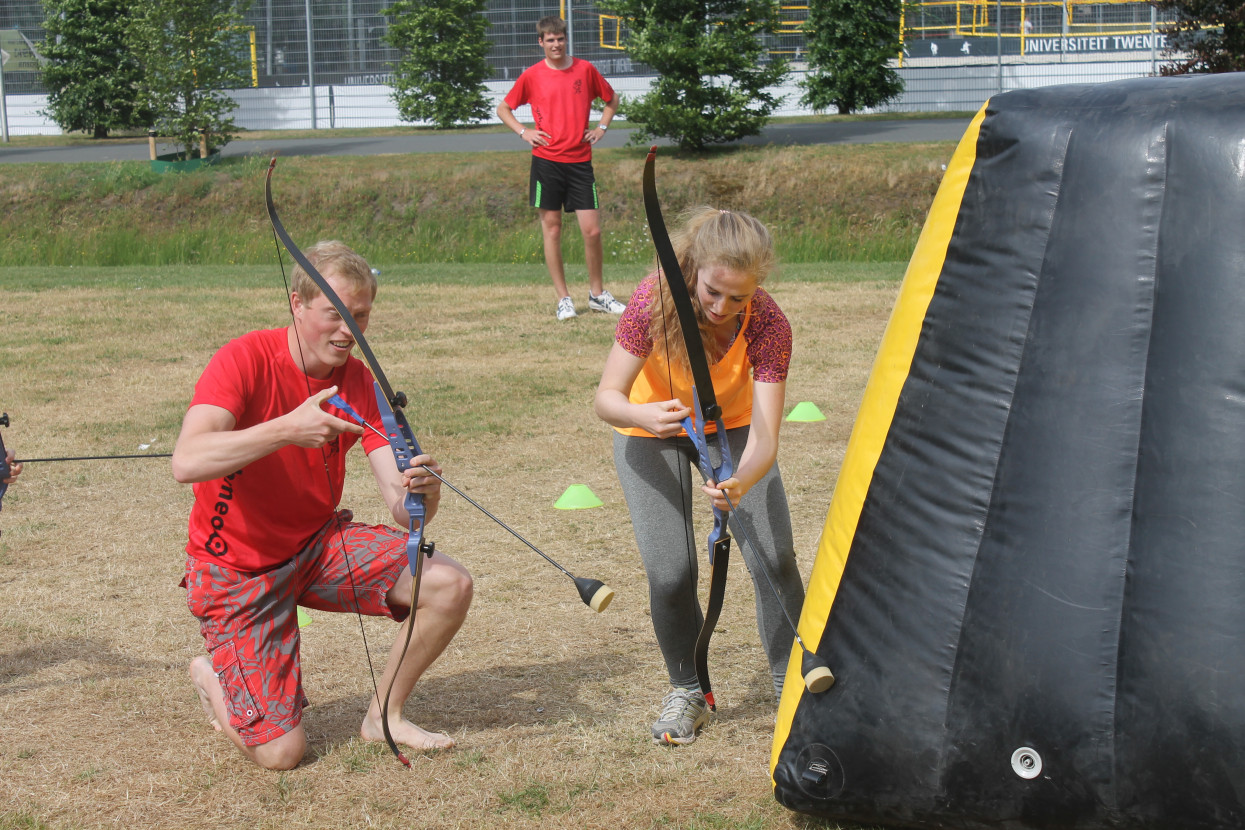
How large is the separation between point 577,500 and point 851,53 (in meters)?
19.9

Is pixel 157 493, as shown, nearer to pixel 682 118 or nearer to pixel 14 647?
pixel 14 647

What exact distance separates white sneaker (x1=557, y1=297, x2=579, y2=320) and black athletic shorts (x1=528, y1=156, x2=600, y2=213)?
737mm

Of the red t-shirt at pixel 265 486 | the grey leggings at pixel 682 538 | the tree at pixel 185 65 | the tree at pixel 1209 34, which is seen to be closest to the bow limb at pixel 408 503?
the red t-shirt at pixel 265 486

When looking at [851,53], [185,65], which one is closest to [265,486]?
[185,65]

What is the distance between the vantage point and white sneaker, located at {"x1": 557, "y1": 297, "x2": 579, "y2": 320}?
9820 millimetres

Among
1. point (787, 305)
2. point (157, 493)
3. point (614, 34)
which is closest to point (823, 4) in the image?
point (614, 34)

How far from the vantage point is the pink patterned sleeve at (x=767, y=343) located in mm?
3316

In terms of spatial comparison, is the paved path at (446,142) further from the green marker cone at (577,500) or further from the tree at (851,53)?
the green marker cone at (577,500)

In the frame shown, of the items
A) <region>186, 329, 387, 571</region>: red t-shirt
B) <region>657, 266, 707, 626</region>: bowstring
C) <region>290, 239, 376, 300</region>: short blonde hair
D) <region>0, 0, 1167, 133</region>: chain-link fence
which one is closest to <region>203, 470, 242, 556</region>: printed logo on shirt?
<region>186, 329, 387, 571</region>: red t-shirt

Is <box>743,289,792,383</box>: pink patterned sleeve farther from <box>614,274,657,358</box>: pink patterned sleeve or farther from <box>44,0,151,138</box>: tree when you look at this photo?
<box>44,0,151,138</box>: tree

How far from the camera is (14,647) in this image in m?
4.09

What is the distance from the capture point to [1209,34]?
17.3 metres

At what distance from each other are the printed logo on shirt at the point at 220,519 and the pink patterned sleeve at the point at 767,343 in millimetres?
1418

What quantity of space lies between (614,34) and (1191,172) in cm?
2580
